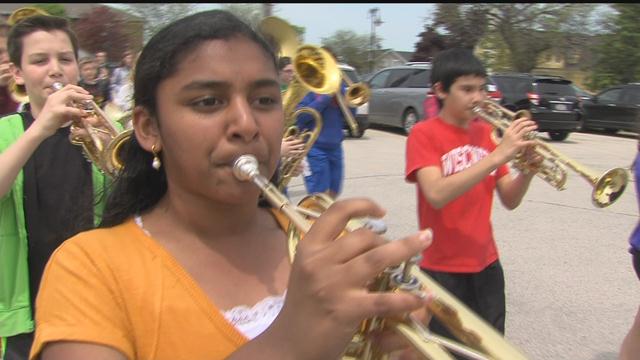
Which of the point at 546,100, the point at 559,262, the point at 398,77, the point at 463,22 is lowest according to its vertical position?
the point at 463,22

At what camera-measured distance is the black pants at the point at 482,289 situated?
266 centimetres

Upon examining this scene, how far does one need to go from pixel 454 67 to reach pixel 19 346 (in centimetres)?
219

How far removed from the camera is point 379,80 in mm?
15273

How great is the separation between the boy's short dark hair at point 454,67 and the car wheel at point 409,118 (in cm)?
1087

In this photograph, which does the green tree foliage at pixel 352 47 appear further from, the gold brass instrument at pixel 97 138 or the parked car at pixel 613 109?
the gold brass instrument at pixel 97 138

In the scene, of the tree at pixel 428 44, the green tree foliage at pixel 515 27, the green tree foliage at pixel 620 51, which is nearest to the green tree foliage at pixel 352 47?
the tree at pixel 428 44

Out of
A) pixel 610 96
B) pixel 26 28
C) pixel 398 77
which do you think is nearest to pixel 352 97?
pixel 26 28

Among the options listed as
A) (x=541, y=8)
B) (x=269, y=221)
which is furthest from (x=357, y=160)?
(x=541, y=8)

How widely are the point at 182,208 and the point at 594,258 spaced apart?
4907mm

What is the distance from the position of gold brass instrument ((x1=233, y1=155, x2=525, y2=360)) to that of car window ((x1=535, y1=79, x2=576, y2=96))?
1396cm

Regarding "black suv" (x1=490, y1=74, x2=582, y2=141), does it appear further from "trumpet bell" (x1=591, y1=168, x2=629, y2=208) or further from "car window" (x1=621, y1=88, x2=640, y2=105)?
"trumpet bell" (x1=591, y1=168, x2=629, y2=208)

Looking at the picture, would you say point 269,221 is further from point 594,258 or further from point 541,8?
point 541,8

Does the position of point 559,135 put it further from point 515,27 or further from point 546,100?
point 515,27

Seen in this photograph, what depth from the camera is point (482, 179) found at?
101 inches
